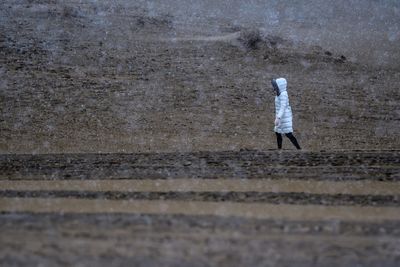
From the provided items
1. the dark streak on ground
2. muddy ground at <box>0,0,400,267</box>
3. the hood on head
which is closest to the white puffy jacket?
the hood on head

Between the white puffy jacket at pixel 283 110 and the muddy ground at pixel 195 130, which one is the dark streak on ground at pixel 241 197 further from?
the white puffy jacket at pixel 283 110

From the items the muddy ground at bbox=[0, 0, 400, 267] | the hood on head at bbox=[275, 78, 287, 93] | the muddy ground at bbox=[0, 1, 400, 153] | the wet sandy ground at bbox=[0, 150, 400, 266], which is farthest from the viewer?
the muddy ground at bbox=[0, 1, 400, 153]

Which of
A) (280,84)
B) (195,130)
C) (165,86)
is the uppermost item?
(280,84)

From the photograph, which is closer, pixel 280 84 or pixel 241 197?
pixel 241 197

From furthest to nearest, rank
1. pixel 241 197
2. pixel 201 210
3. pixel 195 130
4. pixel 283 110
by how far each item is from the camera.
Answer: pixel 195 130, pixel 283 110, pixel 241 197, pixel 201 210

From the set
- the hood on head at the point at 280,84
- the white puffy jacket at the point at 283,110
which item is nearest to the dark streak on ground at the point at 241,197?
the white puffy jacket at the point at 283,110

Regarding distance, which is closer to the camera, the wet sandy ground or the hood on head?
the wet sandy ground

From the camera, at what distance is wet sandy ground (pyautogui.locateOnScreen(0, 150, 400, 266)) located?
649 centimetres

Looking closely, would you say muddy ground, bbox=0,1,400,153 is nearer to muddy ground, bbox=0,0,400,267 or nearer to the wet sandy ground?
muddy ground, bbox=0,0,400,267

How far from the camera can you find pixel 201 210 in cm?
828

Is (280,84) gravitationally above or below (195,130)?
above

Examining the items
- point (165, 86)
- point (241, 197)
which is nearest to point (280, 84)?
point (241, 197)

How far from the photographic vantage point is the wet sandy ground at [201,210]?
6488 mm

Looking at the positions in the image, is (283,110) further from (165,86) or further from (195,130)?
(165,86)
